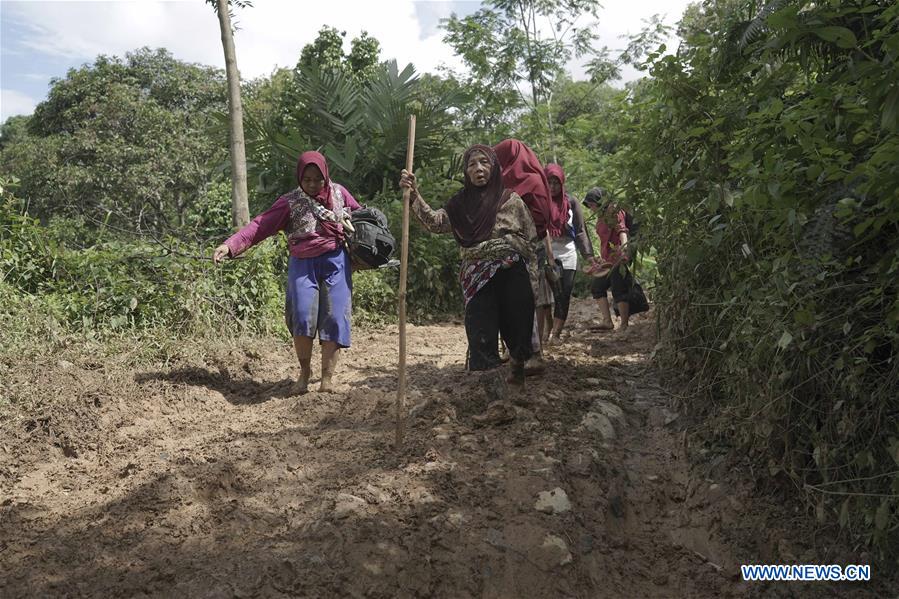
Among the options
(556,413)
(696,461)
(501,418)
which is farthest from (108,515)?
(696,461)

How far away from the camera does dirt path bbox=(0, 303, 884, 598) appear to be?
10.3 feet

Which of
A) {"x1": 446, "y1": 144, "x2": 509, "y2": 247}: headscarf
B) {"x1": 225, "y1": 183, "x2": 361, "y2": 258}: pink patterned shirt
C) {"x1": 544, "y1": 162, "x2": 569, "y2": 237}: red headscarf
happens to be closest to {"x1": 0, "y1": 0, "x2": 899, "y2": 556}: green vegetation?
{"x1": 544, "y1": 162, "x2": 569, "y2": 237}: red headscarf

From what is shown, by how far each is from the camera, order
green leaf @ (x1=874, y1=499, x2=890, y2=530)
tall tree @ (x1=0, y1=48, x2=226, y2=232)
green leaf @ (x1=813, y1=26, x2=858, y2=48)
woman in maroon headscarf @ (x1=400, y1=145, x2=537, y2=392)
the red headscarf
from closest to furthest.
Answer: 1. green leaf @ (x1=813, y1=26, x2=858, y2=48)
2. green leaf @ (x1=874, y1=499, x2=890, y2=530)
3. woman in maroon headscarf @ (x1=400, y1=145, x2=537, y2=392)
4. the red headscarf
5. tall tree @ (x1=0, y1=48, x2=226, y2=232)

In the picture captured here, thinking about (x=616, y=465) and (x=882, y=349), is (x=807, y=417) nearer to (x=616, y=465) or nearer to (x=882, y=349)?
(x=882, y=349)

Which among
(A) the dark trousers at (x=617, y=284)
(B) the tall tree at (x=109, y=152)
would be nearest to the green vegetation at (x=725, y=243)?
(A) the dark trousers at (x=617, y=284)

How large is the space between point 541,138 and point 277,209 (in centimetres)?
976

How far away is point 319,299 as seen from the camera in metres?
5.75

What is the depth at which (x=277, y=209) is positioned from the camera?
18.6 feet

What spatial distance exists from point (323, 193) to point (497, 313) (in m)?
1.63

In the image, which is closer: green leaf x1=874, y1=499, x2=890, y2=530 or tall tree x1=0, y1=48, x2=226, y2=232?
green leaf x1=874, y1=499, x2=890, y2=530

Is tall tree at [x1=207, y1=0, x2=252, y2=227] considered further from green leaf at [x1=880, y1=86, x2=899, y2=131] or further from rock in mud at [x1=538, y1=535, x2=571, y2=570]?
green leaf at [x1=880, y1=86, x2=899, y2=131]

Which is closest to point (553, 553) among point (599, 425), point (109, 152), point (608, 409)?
point (599, 425)

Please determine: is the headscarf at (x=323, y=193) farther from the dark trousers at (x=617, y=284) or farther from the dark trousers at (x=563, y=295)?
the dark trousers at (x=617, y=284)

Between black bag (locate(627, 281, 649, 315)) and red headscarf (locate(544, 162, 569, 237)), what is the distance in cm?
112
